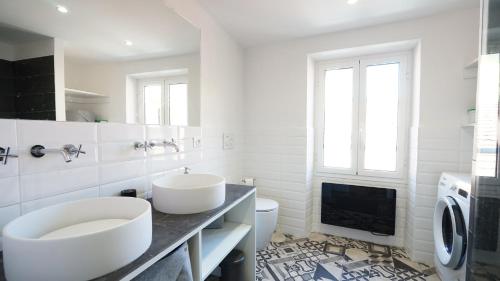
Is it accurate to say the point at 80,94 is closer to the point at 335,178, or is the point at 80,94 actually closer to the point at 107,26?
the point at 107,26

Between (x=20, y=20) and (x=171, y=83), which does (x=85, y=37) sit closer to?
(x=20, y=20)

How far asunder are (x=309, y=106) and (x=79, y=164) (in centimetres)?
215

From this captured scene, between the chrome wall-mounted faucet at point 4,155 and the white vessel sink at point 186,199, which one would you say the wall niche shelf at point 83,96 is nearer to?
the chrome wall-mounted faucet at point 4,155

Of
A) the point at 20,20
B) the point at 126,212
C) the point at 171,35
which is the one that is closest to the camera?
the point at 20,20

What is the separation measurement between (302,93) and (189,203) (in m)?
1.84

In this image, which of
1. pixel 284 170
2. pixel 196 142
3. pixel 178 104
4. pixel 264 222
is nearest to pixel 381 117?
pixel 284 170

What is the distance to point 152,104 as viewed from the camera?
1469 mm

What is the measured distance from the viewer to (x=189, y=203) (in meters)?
1.11

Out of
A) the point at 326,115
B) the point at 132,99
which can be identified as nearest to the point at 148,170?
the point at 132,99

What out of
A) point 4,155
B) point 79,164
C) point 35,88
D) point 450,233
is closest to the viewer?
point 4,155

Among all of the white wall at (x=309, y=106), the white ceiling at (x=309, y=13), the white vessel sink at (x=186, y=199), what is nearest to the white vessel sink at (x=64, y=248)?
the white vessel sink at (x=186, y=199)

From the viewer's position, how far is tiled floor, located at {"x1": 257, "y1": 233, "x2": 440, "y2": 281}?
74.2 inches

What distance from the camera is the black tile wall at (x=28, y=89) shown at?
2.71 feet

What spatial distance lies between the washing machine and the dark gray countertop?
1.50 metres
